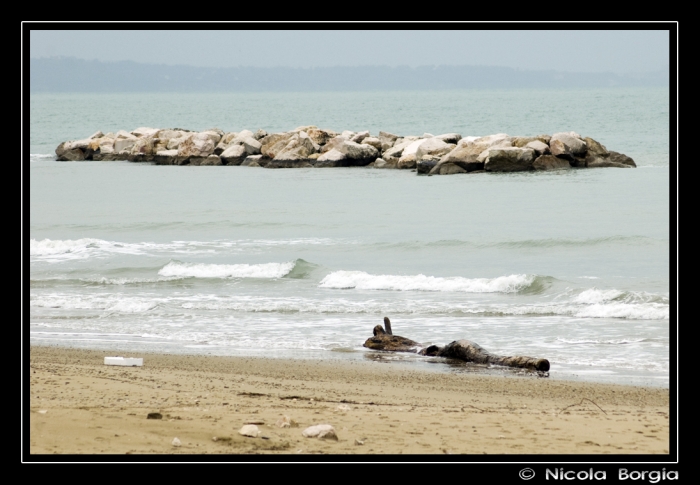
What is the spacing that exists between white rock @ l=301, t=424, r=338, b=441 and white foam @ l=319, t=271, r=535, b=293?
821 cm

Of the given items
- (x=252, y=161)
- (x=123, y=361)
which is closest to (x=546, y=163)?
(x=252, y=161)

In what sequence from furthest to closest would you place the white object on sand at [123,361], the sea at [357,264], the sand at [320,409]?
the sea at [357,264]
the white object on sand at [123,361]
the sand at [320,409]

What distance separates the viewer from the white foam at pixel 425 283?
44.0 feet

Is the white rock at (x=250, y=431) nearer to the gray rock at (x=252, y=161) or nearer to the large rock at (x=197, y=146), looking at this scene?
the gray rock at (x=252, y=161)

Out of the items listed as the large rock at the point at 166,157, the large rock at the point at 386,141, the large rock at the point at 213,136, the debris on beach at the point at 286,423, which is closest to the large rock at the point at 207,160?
the large rock at the point at 166,157

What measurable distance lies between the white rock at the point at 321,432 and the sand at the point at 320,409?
0.05m

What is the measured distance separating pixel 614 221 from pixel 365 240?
6.22 m

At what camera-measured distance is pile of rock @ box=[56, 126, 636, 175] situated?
102 feet

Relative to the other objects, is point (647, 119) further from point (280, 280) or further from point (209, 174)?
point (280, 280)

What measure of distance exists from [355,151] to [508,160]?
23.2ft

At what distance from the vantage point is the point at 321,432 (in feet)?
17.4

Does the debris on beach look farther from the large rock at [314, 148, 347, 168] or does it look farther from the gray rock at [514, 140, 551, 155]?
the large rock at [314, 148, 347, 168]
